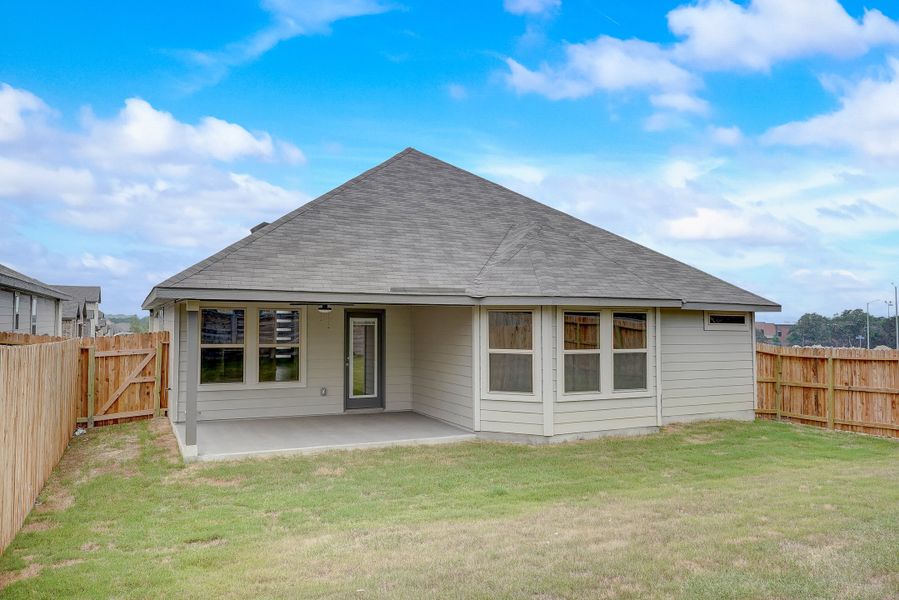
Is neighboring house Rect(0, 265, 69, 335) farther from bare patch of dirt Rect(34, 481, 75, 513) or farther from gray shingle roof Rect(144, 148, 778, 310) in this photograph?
bare patch of dirt Rect(34, 481, 75, 513)

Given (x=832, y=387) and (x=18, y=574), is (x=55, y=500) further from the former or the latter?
(x=832, y=387)

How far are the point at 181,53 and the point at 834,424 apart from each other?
1683 centimetres

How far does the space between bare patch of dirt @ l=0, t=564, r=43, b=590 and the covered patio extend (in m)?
3.80

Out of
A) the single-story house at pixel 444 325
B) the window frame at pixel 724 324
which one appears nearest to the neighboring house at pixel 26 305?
the single-story house at pixel 444 325

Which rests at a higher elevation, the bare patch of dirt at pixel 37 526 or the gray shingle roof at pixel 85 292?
the gray shingle roof at pixel 85 292

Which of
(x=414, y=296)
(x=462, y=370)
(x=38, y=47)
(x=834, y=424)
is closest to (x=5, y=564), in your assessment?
(x=414, y=296)

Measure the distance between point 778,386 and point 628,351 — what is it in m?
4.71

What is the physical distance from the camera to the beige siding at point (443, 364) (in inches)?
406

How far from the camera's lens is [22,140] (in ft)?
64.0

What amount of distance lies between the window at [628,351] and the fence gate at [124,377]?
902cm

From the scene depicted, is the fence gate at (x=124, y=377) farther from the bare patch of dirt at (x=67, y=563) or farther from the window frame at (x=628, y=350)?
the window frame at (x=628, y=350)

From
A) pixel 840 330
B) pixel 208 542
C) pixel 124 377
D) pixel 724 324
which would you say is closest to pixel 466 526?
pixel 208 542

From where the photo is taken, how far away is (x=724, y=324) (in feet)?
40.1

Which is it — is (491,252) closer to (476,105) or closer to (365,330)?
(365,330)
